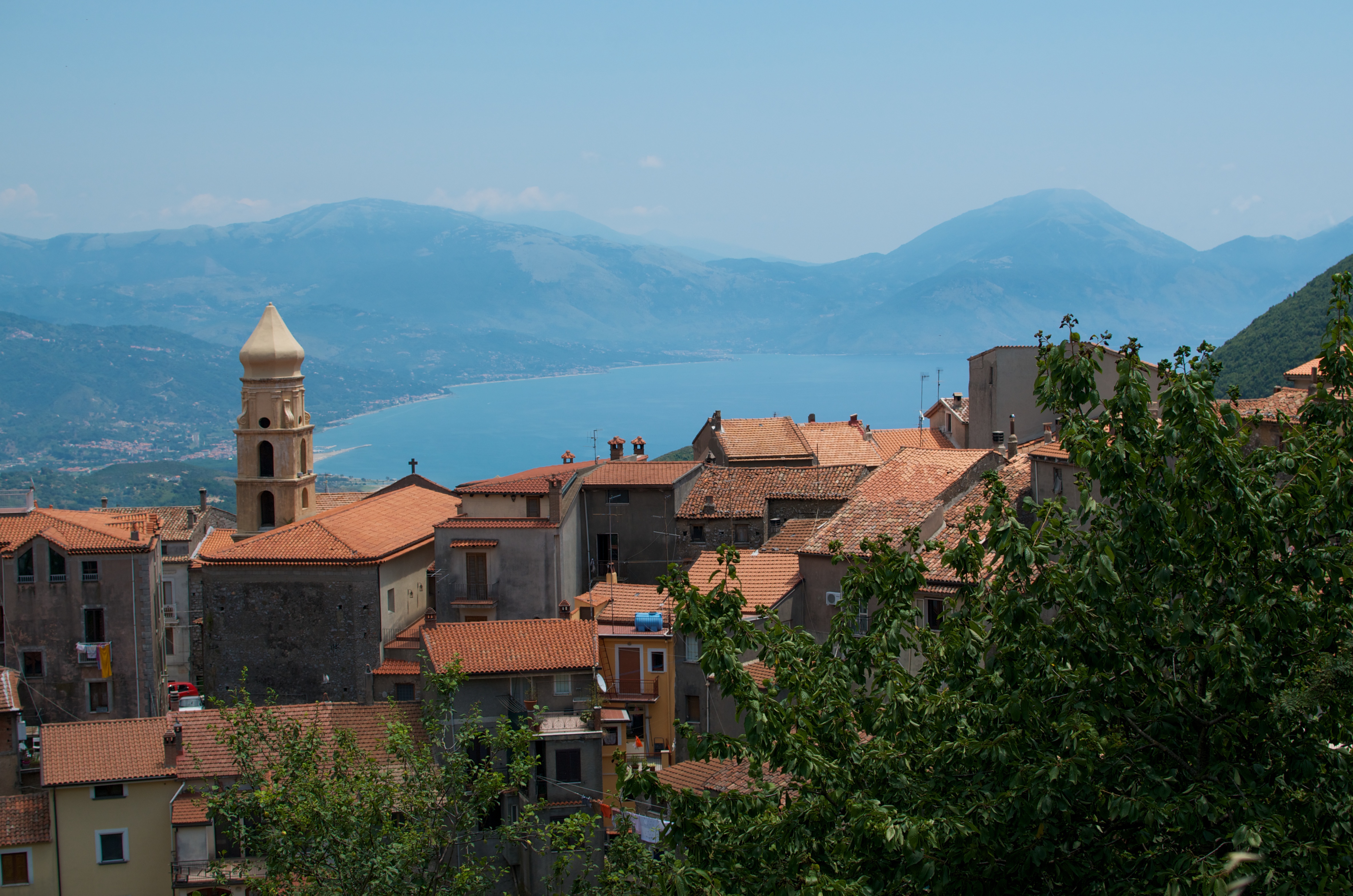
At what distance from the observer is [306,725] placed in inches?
1101

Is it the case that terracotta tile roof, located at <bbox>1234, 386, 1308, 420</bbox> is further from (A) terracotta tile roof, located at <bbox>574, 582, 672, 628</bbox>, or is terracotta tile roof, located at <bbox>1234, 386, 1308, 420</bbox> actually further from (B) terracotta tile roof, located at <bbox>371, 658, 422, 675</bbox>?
(B) terracotta tile roof, located at <bbox>371, 658, 422, 675</bbox>

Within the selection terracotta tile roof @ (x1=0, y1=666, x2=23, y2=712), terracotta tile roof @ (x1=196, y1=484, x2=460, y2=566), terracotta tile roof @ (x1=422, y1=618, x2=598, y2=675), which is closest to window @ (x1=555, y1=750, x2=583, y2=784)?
terracotta tile roof @ (x1=422, y1=618, x2=598, y2=675)

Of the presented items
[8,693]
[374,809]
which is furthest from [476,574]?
[374,809]

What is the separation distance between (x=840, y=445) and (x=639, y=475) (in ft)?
43.4

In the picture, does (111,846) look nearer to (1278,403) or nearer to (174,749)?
(174,749)

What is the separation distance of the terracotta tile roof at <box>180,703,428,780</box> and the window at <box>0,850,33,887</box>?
2055 millimetres

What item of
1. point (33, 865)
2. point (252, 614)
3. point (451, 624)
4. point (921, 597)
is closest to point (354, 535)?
point (252, 614)

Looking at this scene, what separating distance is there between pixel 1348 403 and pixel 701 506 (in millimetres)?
31748

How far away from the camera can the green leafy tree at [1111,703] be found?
→ 1059cm

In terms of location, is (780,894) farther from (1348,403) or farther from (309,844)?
(309,844)

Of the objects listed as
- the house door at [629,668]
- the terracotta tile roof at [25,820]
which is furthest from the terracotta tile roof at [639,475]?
the terracotta tile roof at [25,820]

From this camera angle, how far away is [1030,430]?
46812mm

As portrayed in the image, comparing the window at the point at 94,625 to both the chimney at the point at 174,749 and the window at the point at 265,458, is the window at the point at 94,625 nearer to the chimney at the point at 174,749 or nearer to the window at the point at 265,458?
the chimney at the point at 174,749

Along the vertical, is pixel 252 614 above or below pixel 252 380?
below
